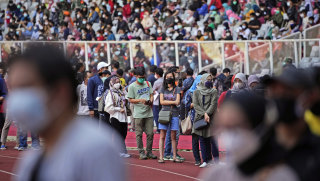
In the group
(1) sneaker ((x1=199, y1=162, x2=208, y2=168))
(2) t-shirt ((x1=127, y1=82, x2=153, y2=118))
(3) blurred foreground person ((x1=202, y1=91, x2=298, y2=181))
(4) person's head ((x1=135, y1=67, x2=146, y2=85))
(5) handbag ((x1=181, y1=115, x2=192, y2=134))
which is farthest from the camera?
(2) t-shirt ((x1=127, y1=82, x2=153, y2=118))

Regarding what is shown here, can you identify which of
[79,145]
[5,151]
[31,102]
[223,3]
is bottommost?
[5,151]

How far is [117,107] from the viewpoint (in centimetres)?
1421

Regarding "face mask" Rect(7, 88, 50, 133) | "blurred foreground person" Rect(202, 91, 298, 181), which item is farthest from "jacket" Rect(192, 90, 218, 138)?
"face mask" Rect(7, 88, 50, 133)

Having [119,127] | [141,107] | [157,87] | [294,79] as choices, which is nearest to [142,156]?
[119,127]

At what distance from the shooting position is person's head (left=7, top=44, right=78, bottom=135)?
3.07 meters

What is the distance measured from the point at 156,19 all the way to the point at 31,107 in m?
28.4

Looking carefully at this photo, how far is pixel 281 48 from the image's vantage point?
2358 cm

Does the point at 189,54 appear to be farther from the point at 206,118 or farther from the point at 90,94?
the point at 206,118

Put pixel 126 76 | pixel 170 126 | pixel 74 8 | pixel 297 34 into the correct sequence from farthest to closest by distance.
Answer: pixel 74 8 → pixel 297 34 → pixel 126 76 → pixel 170 126

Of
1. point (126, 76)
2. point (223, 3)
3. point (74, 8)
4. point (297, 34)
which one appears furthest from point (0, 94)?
point (74, 8)

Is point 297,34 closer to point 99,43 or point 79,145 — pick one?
point 99,43

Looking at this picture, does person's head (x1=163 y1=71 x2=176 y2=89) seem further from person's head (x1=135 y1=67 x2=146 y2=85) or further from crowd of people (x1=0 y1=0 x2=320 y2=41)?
crowd of people (x1=0 y1=0 x2=320 y2=41)

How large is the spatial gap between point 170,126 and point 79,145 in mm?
10912

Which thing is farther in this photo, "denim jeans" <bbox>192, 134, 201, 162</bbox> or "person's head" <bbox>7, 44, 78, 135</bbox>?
"denim jeans" <bbox>192, 134, 201, 162</bbox>
